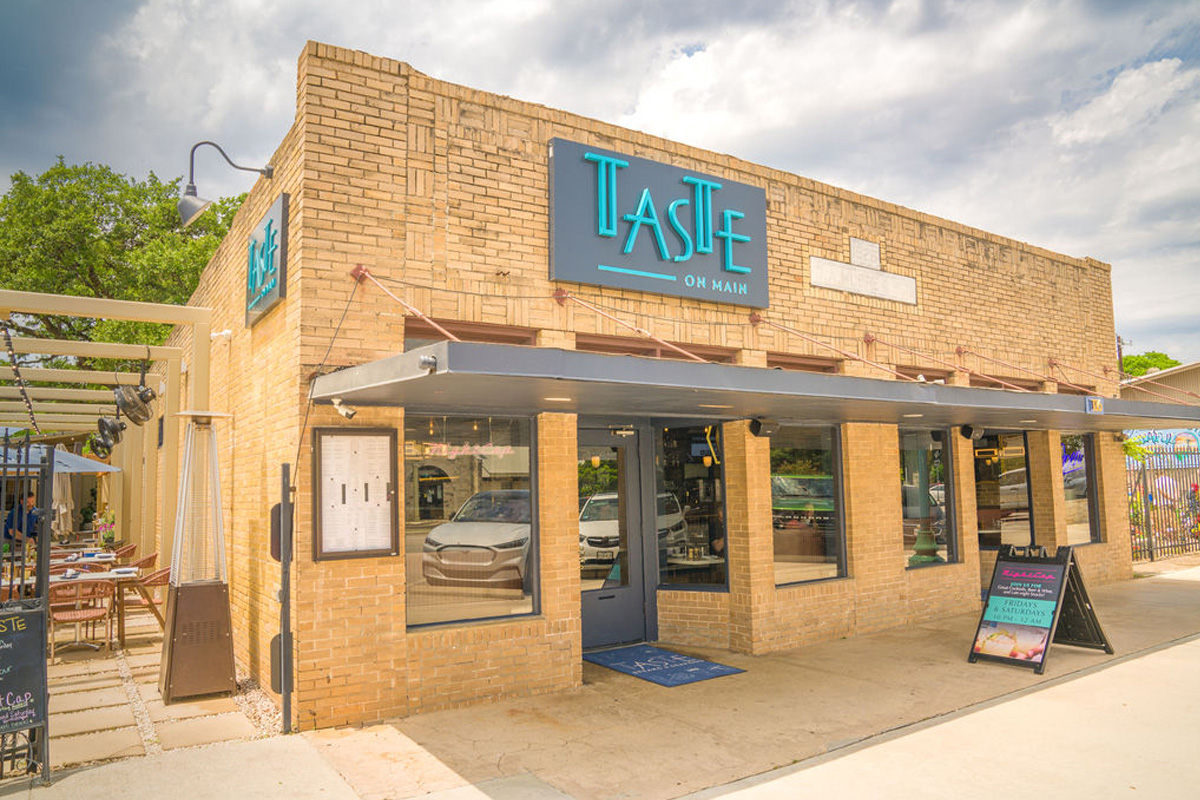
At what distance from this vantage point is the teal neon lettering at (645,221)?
763 centimetres

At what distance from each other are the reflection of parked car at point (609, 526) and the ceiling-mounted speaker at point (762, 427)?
1.15m

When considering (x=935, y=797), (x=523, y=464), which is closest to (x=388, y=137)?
(x=523, y=464)

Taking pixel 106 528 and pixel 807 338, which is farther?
pixel 106 528

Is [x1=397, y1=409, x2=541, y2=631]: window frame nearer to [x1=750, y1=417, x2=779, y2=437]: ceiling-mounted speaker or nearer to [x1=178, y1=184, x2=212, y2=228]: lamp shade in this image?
[x1=750, y1=417, x2=779, y2=437]: ceiling-mounted speaker

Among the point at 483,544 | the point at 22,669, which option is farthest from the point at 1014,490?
the point at 22,669

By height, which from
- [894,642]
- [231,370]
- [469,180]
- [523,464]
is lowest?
[894,642]

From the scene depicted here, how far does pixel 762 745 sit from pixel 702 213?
16.3 ft

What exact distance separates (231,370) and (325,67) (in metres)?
3.95

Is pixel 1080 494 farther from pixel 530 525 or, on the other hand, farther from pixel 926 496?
pixel 530 525

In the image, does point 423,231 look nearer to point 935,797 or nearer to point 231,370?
point 231,370

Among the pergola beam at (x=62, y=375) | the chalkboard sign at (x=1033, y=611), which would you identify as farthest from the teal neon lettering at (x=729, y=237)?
the pergola beam at (x=62, y=375)

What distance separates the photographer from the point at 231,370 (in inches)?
351

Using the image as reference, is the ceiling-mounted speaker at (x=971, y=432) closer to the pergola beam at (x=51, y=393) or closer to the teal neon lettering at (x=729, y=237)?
the teal neon lettering at (x=729, y=237)

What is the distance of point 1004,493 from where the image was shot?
12.4 metres
